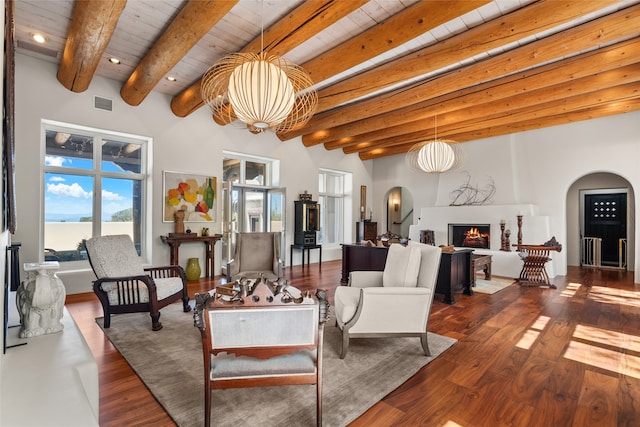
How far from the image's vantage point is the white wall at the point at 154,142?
4430mm

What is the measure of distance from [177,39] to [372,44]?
2097 mm

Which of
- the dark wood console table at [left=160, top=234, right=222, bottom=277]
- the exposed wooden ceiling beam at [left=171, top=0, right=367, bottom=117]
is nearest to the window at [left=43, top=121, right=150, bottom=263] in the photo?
the dark wood console table at [left=160, top=234, right=222, bottom=277]

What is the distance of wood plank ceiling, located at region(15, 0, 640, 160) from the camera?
3.11 meters

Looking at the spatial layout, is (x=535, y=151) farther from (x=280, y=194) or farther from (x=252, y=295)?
(x=252, y=295)

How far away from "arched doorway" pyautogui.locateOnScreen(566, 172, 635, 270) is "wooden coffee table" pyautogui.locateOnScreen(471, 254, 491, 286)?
12.0ft

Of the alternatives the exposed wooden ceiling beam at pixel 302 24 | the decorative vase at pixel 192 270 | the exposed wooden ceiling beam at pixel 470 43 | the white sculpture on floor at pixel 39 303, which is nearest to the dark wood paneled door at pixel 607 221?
the exposed wooden ceiling beam at pixel 470 43

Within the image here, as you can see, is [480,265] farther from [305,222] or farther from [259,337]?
[259,337]

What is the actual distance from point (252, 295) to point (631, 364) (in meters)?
3.25

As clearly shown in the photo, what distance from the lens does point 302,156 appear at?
26.3ft

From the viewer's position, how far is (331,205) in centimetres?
941

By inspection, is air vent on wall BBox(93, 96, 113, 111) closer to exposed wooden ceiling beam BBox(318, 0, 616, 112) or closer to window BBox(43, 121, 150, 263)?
window BBox(43, 121, 150, 263)

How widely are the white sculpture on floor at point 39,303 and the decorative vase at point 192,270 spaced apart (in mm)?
3492

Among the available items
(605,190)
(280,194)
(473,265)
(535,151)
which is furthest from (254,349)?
(605,190)

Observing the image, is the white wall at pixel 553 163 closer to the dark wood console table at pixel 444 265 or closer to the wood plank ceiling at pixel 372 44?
the wood plank ceiling at pixel 372 44
